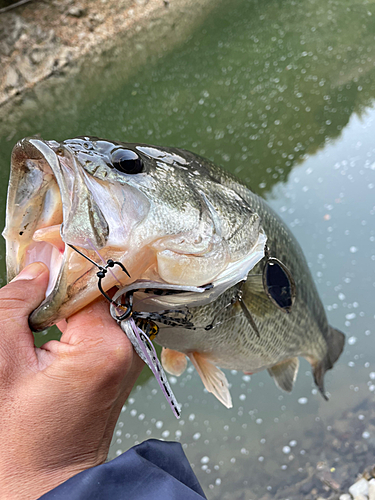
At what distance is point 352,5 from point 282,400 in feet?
26.0

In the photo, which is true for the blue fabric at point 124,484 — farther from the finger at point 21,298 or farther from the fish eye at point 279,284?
the fish eye at point 279,284

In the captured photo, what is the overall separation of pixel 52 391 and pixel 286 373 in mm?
1217

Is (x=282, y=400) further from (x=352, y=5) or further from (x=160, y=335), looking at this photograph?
(x=352, y=5)

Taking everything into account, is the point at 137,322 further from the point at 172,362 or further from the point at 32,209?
the point at 172,362

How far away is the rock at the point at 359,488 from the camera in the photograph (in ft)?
5.77

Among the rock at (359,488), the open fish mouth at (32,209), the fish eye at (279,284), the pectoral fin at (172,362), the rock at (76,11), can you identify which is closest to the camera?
the open fish mouth at (32,209)

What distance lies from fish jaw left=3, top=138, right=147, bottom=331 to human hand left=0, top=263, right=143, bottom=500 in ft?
0.13

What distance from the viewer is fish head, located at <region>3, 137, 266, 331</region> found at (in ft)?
2.15

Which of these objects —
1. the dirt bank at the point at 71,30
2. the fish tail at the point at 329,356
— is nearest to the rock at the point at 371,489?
the fish tail at the point at 329,356

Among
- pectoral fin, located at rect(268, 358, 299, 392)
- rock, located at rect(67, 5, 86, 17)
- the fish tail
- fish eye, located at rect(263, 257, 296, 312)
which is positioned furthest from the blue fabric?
rock, located at rect(67, 5, 86, 17)

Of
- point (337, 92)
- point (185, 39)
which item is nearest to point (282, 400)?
point (337, 92)

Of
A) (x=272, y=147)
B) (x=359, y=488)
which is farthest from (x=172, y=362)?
(x=272, y=147)

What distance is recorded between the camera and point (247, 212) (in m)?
0.91

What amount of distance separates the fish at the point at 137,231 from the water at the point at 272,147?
140cm
